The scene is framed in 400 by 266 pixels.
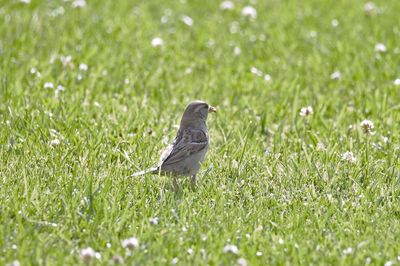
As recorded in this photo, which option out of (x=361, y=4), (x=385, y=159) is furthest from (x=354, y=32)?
(x=385, y=159)

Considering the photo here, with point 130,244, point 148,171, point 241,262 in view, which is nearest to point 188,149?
point 148,171

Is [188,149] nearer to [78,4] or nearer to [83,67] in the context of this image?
[83,67]

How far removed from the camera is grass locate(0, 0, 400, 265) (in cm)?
517

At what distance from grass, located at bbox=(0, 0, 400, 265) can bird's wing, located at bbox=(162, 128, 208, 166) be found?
0.61ft

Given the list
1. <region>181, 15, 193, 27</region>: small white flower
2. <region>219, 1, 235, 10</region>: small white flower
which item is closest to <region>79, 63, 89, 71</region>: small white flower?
<region>181, 15, 193, 27</region>: small white flower

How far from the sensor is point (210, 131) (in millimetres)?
7559

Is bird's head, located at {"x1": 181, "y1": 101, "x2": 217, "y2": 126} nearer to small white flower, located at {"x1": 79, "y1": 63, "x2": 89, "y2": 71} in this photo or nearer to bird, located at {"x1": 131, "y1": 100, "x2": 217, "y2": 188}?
bird, located at {"x1": 131, "y1": 100, "x2": 217, "y2": 188}

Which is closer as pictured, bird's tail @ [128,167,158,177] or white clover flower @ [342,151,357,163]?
bird's tail @ [128,167,158,177]

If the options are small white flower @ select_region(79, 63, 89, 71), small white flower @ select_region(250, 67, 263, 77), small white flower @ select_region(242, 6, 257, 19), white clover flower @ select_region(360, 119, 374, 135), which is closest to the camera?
white clover flower @ select_region(360, 119, 374, 135)

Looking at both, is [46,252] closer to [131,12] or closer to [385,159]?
[385,159]

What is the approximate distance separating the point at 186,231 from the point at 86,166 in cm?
138

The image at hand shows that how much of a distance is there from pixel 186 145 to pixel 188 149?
0.05 m

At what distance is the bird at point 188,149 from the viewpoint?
6164 millimetres

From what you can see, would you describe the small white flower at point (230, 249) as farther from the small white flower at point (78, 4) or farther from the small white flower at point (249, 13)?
the small white flower at point (249, 13)
